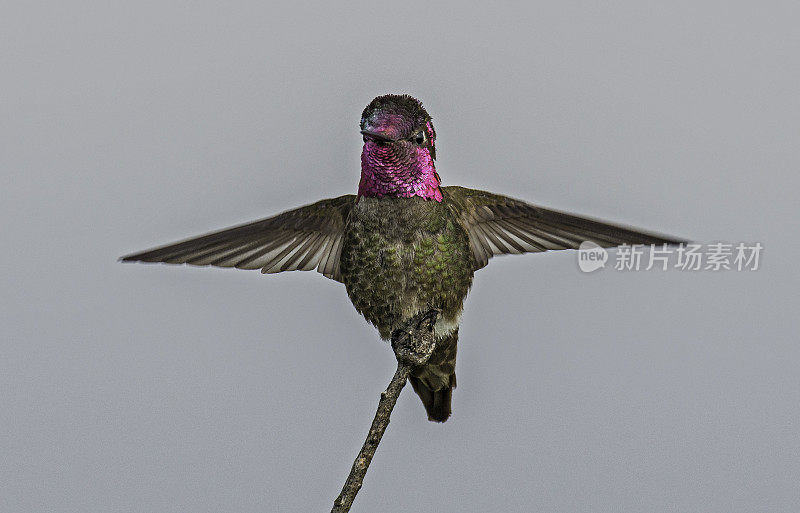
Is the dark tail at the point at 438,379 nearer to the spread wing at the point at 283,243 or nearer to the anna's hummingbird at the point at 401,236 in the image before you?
the anna's hummingbird at the point at 401,236

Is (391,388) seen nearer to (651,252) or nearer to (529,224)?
(529,224)

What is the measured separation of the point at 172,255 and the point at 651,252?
1.27 meters

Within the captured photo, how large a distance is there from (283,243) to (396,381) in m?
0.55

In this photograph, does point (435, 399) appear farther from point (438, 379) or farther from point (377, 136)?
point (377, 136)

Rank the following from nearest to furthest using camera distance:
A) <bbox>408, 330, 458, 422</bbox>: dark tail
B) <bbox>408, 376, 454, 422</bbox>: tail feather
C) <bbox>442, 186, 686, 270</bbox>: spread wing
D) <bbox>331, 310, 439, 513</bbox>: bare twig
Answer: <bbox>331, 310, 439, 513</bbox>: bare twig < <bbox>442, 186, 686, 270</bbox>: spread wing < <bbox>408, 330, 458, 422</bbox>: dark tail < <bbox>408, 376, 454, 422</bbox>: tail feather

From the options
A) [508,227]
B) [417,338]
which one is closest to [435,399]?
[417,338]

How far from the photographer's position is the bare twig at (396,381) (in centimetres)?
194

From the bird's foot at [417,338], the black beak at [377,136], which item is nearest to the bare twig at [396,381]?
the bird's foot at [417,338]

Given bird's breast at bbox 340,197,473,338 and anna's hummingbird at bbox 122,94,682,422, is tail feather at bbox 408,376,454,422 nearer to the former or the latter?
anna's hummingbird at bbox 122,94,682,422

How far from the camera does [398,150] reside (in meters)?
2.02

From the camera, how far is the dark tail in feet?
7.75

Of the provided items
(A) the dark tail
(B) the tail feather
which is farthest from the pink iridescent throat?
(B) the tail feather

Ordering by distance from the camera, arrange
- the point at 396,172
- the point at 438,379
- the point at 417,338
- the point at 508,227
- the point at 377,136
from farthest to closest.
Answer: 1. the point at 438,379
2. the point at 508,227
3. the point at 417,338
4. the point at 396,172
5. the point at 377,136

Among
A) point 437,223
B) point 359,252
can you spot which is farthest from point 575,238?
point 359,252
